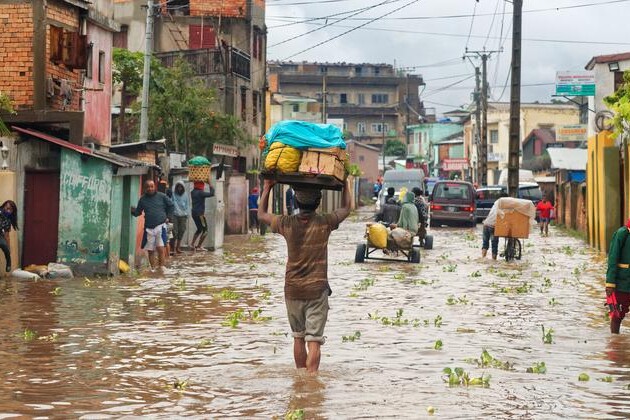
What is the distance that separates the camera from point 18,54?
25.0 meters

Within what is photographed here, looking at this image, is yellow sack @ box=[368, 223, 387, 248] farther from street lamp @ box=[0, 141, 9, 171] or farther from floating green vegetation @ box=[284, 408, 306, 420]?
floating green vegetation @ box=[284, 408, 306, 420]

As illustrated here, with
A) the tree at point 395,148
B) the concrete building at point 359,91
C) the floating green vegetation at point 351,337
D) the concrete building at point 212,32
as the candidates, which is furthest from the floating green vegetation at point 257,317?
the tree at point 395,148

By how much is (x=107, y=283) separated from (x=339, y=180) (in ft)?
38.5

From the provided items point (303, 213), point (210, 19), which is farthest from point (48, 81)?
point (210, 19)

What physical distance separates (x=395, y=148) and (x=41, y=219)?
110 metres

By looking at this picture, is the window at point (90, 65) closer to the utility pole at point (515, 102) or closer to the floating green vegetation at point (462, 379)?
the utility pole at point (515, 102)

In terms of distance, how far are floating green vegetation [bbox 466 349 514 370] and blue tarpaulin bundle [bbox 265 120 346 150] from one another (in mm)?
2679

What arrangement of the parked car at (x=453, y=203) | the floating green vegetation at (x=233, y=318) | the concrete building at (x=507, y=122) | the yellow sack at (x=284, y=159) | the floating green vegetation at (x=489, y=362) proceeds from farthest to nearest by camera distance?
the concrete building at (x=507, y=122), the parked car at (x=453, y=203), the floating green vegetation at (x=233, y=318), the floating green vegetation at (x=489, y=362), the yellow sack at (x=284, y=159)

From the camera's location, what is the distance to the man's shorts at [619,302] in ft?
48.8

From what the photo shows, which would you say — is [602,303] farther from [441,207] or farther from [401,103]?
[401,103]

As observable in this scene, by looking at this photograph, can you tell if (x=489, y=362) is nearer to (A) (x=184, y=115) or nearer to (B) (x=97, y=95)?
(B) (x=97, y=95)

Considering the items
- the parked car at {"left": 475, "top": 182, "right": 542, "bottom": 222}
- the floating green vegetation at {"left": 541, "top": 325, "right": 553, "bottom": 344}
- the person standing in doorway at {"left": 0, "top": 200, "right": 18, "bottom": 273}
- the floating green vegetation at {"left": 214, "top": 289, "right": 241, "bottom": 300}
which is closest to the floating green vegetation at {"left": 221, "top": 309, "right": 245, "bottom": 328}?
the floating green vegetation at {"left": 214, "top": 289, "right": 241, "bottom": 300}

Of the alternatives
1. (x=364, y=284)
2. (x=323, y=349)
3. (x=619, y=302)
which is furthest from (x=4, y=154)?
(x=619, y=302)

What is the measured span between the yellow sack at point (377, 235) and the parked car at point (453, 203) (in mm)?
23478
